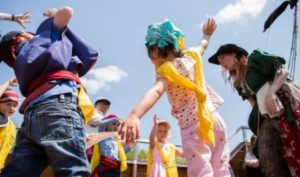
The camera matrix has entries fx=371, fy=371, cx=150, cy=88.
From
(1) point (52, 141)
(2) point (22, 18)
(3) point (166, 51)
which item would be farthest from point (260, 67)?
(2) point (22, 18)

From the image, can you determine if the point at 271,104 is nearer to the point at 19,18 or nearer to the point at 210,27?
the point at 210,27

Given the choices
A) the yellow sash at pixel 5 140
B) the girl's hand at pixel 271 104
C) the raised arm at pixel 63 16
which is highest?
the raised arm at pixel 63 16

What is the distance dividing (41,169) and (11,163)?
6.7 inches

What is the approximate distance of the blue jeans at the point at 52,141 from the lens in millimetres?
1800

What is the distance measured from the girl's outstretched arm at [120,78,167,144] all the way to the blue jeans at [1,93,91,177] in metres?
0.35

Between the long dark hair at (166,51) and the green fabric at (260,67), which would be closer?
the green fabric at (260,67)

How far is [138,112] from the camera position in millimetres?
1790

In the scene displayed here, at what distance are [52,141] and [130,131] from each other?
0.45 m

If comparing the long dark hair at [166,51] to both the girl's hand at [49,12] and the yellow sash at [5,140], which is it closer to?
the girl's hand at [49,12]

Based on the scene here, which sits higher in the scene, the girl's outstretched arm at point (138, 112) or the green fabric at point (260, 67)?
the green fabric at point (260, 67)

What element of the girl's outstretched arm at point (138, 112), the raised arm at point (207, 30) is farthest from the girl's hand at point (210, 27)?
the girl's outstretched arm at point (138, 112)

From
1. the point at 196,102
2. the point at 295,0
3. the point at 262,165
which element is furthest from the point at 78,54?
the point at 295,0

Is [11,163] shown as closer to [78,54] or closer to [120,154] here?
[78,54]

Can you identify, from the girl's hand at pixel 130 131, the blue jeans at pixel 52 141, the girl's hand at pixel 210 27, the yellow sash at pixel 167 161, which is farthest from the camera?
the yellow sash at pixel 167 161
